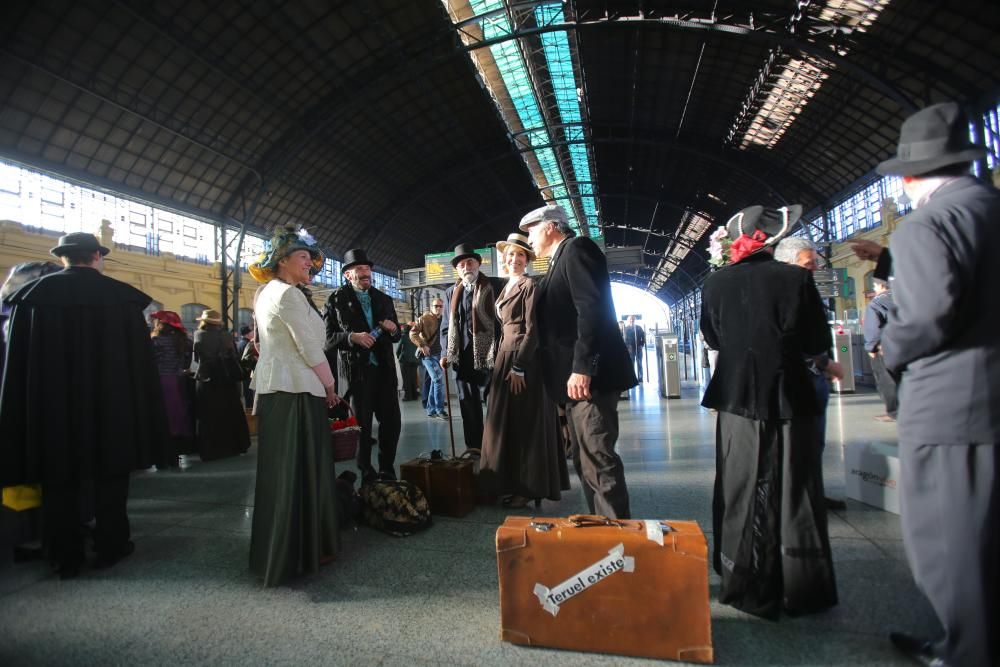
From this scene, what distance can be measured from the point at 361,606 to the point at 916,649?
201 centimetres

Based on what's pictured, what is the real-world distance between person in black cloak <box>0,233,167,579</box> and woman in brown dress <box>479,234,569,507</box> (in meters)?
1.99

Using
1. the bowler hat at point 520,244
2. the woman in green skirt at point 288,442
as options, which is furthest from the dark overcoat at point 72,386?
the bowler hat at point 520,244

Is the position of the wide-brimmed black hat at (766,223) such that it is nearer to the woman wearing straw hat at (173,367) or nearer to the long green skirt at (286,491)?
the long green skirt at (286,491)

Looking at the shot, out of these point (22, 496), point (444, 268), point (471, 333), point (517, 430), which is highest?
point (444, 268)

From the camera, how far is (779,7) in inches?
590

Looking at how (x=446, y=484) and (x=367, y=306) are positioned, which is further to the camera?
(x=367, y=306)

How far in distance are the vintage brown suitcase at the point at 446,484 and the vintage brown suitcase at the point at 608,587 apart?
1535mm

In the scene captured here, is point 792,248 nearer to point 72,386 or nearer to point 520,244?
point 520,244

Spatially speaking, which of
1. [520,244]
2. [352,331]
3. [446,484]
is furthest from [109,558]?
[520,244]

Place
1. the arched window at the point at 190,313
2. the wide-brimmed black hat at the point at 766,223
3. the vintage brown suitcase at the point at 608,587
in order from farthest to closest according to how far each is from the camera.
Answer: the arched window at the point at 190,313 < the wide-brimmed black hat at the point at 766,223 < the vintage brown suitcase at the point at 608,587

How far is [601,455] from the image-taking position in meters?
2.31

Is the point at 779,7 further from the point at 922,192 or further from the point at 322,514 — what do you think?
the point at 322,514

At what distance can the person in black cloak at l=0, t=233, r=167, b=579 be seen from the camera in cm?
259

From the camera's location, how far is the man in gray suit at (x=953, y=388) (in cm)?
139
